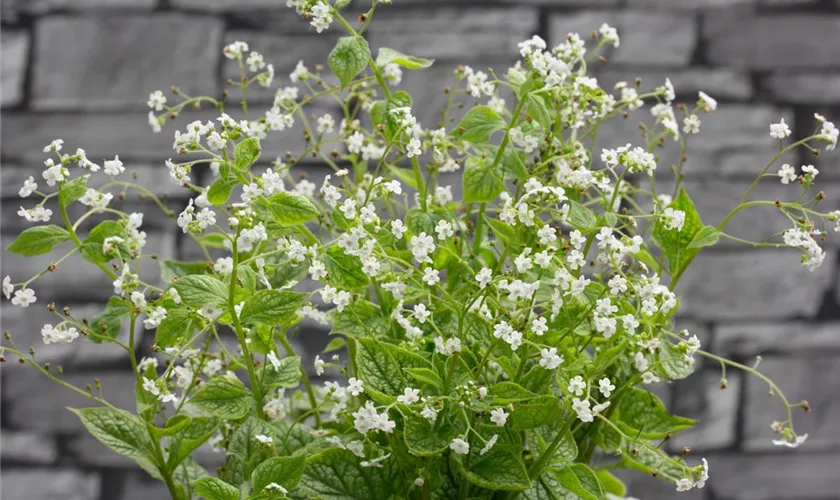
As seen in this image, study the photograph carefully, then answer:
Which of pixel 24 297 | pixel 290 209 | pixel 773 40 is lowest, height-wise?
pixel 24 297

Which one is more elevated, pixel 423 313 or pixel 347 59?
pixel 347 59

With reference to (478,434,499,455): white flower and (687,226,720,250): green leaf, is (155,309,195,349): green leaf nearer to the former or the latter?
(478,434,499,455): white flower

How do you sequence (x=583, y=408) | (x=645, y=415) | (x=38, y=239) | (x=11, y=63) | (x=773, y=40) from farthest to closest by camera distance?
(x=773, y=40) < (x=11, y=63) < (x=645, y=415) < (x=38, y=239) < (x=583, y=408)

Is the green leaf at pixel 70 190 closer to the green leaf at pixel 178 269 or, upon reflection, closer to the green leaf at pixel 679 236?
the green leaf at pixel 178 269

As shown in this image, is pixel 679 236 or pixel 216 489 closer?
pixel 216 489

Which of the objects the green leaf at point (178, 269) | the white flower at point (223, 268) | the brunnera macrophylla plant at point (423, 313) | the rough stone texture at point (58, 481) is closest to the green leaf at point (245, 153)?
the brunnera macrophylla plant at point (423, 313)

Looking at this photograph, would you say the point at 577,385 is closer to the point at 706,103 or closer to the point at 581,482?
the point at 581,482

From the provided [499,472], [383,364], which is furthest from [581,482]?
[383,364]
